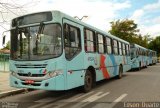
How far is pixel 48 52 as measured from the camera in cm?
1024

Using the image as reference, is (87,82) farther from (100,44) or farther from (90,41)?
(100,44)

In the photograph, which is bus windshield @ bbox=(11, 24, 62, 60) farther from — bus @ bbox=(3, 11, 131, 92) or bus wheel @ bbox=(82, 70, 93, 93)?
bus wheel @ bbox=(82, 70, 93, 93)

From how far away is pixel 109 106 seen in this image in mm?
9242

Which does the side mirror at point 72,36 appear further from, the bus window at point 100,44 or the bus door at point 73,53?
the bus window at point 100,44

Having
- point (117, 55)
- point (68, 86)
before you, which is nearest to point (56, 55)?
point (68, 86)

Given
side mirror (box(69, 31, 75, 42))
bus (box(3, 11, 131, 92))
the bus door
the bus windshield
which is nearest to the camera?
bus (box(3, 11, 131, 92))

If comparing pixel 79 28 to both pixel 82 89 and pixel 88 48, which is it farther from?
pixel 82 89

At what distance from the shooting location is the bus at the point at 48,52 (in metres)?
10.1

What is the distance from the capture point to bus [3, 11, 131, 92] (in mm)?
10133

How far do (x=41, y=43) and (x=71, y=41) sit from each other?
126cm

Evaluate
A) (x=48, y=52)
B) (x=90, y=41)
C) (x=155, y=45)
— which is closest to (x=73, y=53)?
(x=48, y=52)

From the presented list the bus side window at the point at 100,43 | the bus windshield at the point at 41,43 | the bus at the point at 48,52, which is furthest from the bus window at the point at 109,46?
the bus windshield at the point at 41,43

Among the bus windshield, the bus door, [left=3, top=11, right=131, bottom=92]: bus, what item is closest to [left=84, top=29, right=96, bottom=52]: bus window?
[left=3, top=11, right=131, bottom=92]: bus

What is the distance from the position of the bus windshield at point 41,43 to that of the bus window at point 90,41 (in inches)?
101
